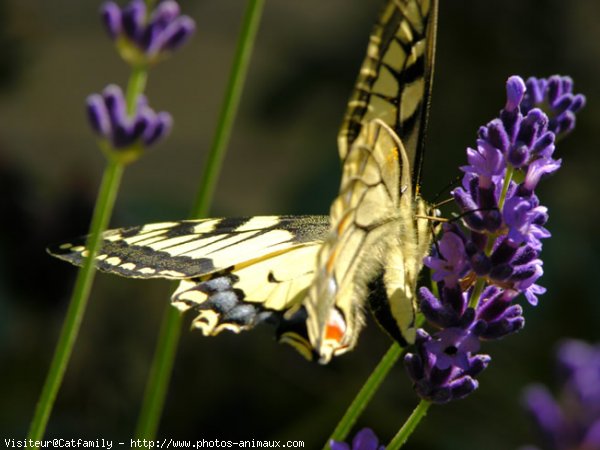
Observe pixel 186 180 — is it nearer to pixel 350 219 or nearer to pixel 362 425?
pixel 362 425

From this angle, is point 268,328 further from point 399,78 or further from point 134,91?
point 134,91

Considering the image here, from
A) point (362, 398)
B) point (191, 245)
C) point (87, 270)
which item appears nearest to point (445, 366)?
point (362, 398)

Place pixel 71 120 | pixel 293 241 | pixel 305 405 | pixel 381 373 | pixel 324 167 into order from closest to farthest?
pixel 381 373 → pixel 293 241 → pixel 305 405 → pixel 324 167 → pixel 71 120

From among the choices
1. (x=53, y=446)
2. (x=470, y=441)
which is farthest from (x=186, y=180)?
(x=53, y=446)

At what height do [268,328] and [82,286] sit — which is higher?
[82,286]

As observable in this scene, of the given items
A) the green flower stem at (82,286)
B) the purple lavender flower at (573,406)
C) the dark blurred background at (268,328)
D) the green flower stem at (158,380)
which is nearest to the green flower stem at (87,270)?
the green flower stem at (82,286)

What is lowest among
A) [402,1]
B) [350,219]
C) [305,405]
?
[305,405]

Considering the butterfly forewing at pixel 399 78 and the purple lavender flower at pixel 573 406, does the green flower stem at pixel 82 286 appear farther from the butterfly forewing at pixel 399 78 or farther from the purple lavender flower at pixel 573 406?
the purple lavender flower at pixel 573 406

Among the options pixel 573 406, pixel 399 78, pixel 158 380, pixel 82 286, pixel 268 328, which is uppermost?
pixel 399 78
